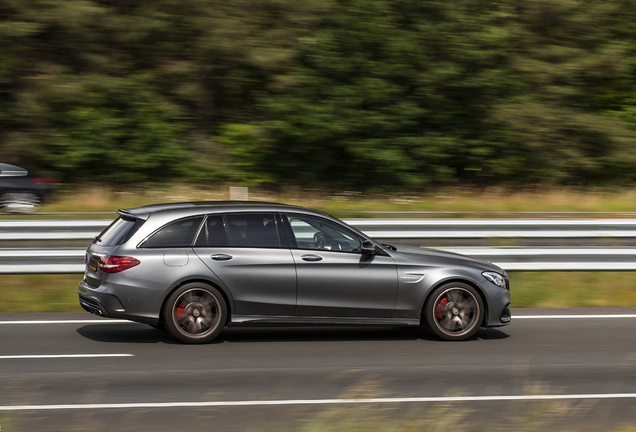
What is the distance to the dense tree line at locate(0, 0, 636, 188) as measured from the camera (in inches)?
865

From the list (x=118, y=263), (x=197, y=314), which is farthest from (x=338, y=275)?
(x=118, y=263)

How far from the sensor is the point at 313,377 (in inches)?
258

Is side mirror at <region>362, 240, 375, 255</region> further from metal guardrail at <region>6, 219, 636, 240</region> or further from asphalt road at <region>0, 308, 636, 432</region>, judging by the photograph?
metal guardrail at <region>6, 219, 636, 240</region>

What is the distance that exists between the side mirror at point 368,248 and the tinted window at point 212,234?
1425 millimetres

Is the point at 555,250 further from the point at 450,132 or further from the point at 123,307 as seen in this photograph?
the point at 450,132

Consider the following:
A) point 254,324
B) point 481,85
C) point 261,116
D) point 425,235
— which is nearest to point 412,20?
point 481,85

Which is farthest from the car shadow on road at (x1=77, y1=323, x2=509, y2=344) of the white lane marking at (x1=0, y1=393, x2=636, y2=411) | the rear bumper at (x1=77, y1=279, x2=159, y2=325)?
the white lane marking at (x1=0, y1=393, x2=636, y2=411)

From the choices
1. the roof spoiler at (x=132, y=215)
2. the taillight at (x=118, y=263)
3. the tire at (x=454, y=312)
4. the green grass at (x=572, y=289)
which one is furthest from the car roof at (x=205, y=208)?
the green grass at (x=572, y=289)

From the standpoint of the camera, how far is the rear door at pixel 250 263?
7758 millimetres

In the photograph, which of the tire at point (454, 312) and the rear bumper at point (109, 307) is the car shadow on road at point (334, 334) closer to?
the tire at point (454, 312)

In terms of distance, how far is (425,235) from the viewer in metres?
11.1

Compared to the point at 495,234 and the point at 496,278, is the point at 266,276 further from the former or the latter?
the point at 495,234

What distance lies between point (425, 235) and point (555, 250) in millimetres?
1849

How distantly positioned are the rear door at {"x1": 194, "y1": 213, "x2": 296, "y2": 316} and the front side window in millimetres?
215
